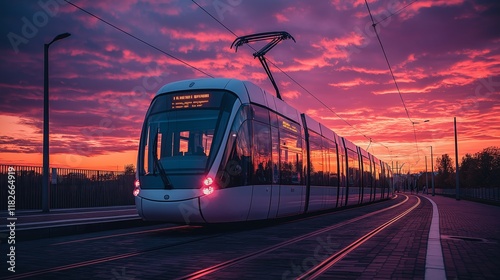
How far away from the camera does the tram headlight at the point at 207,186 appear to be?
12164mm

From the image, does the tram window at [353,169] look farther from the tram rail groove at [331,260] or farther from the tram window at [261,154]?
the tram rail groove at [331,260]

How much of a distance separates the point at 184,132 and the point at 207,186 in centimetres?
170

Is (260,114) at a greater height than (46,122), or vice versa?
(46,122)

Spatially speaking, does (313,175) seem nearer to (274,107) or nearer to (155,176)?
(274,107)

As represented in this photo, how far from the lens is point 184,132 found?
13.2m

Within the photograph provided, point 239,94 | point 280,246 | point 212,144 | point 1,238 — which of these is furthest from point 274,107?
point 1,238

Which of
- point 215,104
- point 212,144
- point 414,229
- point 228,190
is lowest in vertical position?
point 414,229

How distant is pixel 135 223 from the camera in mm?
17031

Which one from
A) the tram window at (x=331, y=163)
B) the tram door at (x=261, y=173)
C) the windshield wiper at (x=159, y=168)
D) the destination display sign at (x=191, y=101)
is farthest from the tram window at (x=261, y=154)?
the tram window at (x=331, y=163)

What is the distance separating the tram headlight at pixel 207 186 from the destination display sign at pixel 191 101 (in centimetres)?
218

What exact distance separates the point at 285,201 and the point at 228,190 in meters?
3.86

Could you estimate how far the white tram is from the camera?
12344 millimetres

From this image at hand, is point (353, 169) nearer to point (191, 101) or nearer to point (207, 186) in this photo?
point (191, 101)

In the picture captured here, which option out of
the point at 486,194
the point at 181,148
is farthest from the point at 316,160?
the point at 486,194
